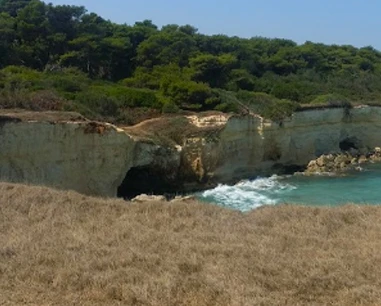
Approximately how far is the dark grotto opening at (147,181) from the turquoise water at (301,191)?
1.86 metres

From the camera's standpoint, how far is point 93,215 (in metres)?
8.86

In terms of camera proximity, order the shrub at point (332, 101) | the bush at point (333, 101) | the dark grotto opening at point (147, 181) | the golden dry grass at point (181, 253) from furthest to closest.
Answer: the shrub at point (332, 101)
the bush at point (333, 101)
the dark grotto opening at point (147, 181)
the golden dry grass at point (181, 253)

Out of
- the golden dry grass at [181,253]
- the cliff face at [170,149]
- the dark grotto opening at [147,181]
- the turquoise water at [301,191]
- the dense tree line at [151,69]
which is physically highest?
the dense tree line at [151,69]

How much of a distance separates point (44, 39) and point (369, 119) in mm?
25445

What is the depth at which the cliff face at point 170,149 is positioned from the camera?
21000 mm

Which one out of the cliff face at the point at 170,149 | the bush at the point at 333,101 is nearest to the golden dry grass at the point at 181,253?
the cliff face at the point at 170,149

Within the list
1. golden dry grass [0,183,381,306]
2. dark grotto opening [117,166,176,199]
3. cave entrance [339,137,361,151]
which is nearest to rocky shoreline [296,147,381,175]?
cave entrance [339,137,361,151]

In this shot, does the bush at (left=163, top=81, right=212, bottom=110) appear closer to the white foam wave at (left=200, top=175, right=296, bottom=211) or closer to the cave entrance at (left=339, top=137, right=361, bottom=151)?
the white foam wave at (left=200, top=175, right=296, bottom=211)

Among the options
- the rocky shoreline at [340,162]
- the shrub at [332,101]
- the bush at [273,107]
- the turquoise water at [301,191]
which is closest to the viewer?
the turquoise water at [301,191]

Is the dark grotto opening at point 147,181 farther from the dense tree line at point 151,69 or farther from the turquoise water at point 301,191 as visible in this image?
the dense tree line at point 151,69

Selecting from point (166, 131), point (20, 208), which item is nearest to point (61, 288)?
point (20, 208)

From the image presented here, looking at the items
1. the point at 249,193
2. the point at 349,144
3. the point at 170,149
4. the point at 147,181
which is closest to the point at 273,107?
the point at 349,144

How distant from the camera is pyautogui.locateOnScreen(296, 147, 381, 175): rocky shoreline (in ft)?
108

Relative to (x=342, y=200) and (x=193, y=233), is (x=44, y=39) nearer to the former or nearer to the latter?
(x=342, y=200)
